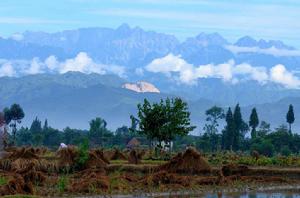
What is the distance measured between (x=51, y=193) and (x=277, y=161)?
2221cm

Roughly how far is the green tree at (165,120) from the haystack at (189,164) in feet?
27.9

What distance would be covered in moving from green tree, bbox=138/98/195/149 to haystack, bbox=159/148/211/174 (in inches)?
335

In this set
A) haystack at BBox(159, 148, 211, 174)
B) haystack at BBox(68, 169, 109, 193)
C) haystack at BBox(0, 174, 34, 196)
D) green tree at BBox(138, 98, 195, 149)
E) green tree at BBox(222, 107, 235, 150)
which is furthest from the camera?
green tree at BBox(222, 107, 235, 150)

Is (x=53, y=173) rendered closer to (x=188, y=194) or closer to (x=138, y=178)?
(x=138, y=178)

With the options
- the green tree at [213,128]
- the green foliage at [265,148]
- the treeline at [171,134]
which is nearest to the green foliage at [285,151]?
the treeline at [171,134]

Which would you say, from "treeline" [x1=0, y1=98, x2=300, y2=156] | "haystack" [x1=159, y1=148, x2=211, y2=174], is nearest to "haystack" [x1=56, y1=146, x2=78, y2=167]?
"treeline" [x1=0, y1=98, x2=300, y2=156]

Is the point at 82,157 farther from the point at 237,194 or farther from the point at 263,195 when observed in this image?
the point at 263,195

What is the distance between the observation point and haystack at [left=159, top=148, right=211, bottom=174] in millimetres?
46678

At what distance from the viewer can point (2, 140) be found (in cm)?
5697

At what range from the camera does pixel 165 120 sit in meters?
55.8

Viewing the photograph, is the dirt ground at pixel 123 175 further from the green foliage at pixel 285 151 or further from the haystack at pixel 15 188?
the green foliage at pixel 285 151

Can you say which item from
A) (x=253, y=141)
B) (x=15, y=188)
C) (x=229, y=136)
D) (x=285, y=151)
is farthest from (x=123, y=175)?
(x=229, y=136)

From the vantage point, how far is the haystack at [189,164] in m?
46.7

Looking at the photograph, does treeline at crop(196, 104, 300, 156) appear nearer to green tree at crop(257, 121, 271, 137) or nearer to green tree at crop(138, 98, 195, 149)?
green tree at crop(257, 121, 271, 137)
